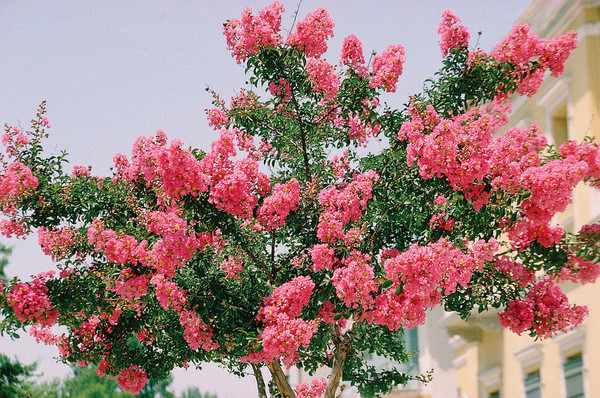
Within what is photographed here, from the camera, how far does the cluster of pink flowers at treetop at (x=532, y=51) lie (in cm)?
946

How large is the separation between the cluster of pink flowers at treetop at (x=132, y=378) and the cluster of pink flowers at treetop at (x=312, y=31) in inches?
213

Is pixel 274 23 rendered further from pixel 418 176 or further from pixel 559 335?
pixel 559 335

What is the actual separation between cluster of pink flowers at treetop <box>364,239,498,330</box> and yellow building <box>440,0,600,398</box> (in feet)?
14.1

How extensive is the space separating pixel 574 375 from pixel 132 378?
743 centimetres

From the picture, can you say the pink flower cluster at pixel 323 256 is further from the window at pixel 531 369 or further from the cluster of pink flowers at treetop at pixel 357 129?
the window at pixel 531 369

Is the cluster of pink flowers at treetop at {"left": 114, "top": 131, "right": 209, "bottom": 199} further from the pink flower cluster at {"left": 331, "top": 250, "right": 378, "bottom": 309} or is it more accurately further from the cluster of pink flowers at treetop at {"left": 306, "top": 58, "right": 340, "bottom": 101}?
the cluster of pink flowers at treetop at {"left": 306, "top": 58, "right": 340, "bottom": 101}

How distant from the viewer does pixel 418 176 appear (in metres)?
9.10

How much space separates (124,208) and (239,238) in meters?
2.09

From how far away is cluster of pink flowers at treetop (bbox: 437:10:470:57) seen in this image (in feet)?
31.9

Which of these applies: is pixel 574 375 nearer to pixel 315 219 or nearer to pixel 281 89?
pixel 315 219

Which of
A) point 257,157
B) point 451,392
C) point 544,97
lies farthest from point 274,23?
point 451,392

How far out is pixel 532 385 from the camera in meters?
15.1

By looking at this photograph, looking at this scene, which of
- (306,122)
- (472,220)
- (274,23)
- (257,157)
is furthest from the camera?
(257,157)

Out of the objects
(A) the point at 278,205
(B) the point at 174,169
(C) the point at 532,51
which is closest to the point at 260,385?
(A) the point at 278,205
